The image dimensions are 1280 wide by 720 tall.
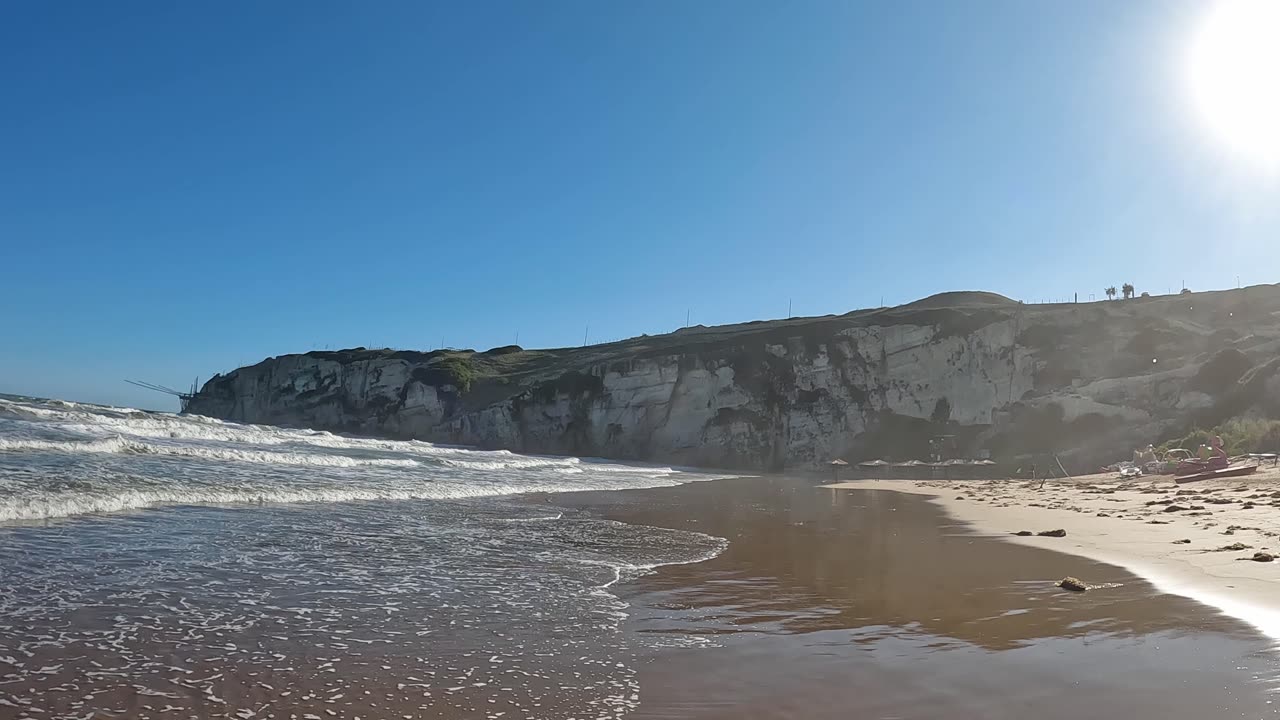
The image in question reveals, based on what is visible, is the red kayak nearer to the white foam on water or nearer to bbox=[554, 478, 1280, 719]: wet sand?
bbox=[554, 478, 1280, 719]: wet sand

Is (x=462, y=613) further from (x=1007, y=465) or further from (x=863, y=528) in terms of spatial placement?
(x=1007, y=465)

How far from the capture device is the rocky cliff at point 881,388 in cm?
4778

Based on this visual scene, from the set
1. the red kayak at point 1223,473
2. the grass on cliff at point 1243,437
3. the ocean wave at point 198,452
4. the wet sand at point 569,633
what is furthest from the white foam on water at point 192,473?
the grass on cliff at point 1243,437

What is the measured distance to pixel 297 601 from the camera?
20.1ft

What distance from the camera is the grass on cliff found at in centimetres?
2309

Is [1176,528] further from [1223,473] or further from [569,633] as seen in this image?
[569,633]

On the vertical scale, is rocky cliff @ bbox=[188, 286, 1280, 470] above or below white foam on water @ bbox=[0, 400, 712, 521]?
above

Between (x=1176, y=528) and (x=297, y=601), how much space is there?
12.0m

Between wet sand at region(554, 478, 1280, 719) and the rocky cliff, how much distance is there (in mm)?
Result: 40715

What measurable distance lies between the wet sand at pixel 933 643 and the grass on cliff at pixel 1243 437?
19.8m

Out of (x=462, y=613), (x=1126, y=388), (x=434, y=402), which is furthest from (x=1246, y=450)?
(x=434, y=402)

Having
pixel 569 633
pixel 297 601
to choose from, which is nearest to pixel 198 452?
pixel 297 601

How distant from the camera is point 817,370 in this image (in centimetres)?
5647

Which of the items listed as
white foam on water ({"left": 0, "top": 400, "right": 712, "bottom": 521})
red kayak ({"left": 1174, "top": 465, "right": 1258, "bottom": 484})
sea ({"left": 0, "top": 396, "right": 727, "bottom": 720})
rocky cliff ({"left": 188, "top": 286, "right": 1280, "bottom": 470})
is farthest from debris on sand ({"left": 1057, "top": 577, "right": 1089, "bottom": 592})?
rocky cliff ({"left": 188, "top": 286, "right": 1280, "bottom": 470})
